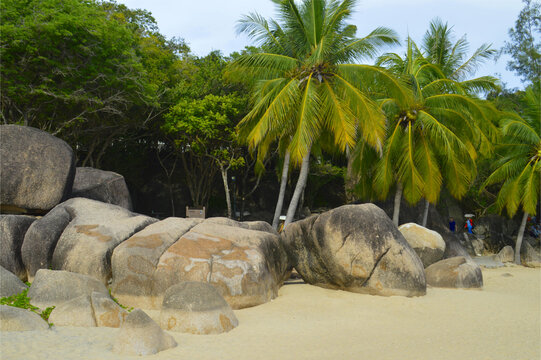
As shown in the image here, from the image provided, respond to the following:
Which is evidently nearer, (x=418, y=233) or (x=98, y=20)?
(x=418, y=233)

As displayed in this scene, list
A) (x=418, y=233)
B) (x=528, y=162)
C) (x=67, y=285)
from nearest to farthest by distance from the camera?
(x=67, y=285) → (x=418, y=233) → (x=528, y=162)

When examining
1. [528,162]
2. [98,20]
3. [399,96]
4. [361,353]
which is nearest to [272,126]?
[399,96]

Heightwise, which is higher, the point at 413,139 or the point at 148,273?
the point at 413,139

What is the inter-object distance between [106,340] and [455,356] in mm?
4885

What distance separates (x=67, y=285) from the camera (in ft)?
26.9

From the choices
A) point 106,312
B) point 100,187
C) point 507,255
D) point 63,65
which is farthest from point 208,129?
point 507,255

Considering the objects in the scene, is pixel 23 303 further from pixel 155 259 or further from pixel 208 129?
pixel 208 129

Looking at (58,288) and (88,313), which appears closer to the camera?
(88,313)

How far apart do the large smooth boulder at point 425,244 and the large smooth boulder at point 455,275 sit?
173 centimetres

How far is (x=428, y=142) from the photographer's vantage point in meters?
16.8

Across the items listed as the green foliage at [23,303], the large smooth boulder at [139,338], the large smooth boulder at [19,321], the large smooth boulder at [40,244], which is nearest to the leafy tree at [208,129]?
the large smooth boulder at [40,244]

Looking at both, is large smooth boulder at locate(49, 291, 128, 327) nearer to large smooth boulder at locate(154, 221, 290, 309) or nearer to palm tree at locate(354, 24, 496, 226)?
large smooth boulder at locate(154, 221, 290, 309)

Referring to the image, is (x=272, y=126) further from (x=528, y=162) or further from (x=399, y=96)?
(x=528, y=162)

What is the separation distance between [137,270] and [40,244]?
2.56m
